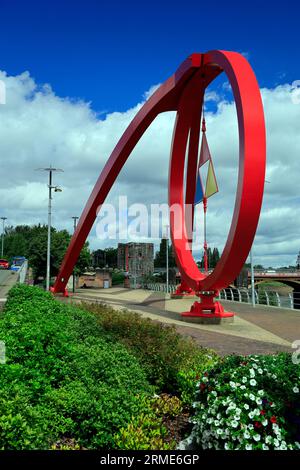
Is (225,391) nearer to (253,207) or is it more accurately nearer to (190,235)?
(253,207)

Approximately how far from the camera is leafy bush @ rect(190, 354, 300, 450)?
3.39 meters

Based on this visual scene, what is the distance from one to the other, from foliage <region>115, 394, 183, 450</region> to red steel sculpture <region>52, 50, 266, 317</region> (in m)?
6.49

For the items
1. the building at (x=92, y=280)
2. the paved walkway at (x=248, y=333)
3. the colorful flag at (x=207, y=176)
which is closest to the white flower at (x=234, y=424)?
the paved walkway at (x=248, y=333)

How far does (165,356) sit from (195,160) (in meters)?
17.2

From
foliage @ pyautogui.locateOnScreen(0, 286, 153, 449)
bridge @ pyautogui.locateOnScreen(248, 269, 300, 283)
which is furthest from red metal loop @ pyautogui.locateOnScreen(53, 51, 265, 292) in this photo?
bridge @ pyautogui.locateOnScreen(248, 269, 300, 283)

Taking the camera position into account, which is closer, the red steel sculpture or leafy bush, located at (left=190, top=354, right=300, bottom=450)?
leafy bush, located at (left=190, top=354, right=300, bottom=450)

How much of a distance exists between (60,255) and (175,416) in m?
37.9

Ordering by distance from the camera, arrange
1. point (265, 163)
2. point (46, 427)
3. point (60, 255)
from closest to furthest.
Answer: point (46, 427), point (265, 163), point (60, 255)

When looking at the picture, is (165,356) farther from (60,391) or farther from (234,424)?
(234,424)

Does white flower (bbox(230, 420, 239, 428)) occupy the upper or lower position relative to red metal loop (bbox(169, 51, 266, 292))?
lower

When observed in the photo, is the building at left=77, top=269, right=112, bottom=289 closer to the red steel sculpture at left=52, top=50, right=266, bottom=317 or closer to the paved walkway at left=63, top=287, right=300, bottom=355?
the red steel sculpture at left=52, top=50, right=266, bottom=317

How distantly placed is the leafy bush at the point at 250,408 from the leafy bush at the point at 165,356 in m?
1.09

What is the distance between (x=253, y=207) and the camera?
1045 centimetres
